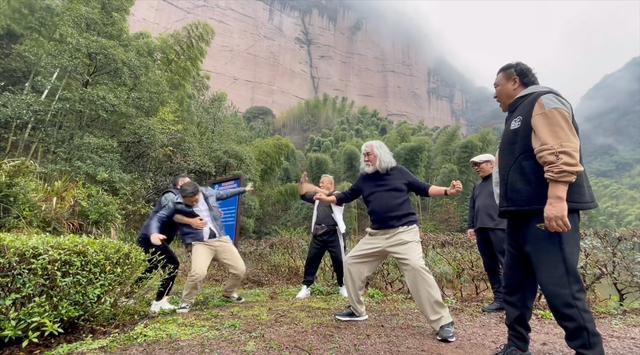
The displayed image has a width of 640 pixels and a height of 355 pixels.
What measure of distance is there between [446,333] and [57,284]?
2495mm

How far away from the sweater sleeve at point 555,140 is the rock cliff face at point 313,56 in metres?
40.1

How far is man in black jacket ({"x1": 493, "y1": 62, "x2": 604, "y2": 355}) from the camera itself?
5.36 ft

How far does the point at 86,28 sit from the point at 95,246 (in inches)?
274

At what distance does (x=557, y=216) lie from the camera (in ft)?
5.30

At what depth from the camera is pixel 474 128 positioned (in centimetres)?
6322

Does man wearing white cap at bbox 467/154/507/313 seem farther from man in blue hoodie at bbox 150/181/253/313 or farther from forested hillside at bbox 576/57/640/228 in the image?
forested hillside at bbox 576/57/640/228

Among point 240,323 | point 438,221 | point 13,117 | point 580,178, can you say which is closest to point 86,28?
point 13,117

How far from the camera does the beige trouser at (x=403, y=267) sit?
2.49 metres

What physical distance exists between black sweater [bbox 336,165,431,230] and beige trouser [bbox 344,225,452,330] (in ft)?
0.21

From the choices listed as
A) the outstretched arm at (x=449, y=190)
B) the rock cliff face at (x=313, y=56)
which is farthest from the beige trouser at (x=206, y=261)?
the rock cliff face at (x=313, y=56)

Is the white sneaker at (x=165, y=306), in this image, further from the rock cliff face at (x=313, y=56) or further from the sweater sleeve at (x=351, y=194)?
the rock cliff face at (x=313, y=56)

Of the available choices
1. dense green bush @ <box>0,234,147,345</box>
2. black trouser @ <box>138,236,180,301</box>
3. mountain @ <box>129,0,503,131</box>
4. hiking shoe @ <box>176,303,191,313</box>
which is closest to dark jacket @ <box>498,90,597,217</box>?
dense green bush @ <box>0,234,147,345</box>

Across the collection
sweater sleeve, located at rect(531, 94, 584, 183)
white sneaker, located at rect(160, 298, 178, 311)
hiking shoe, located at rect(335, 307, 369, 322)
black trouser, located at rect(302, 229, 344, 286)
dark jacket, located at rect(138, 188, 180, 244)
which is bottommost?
white sneaker, located at rect(160, 298, 178, 311)

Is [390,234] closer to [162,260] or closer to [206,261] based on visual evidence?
[206,261]
